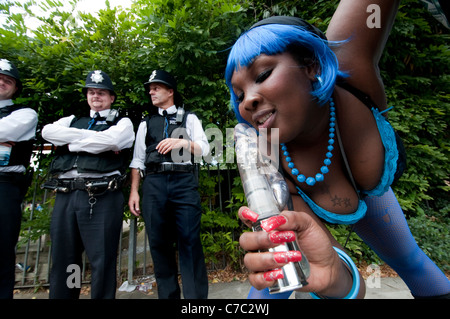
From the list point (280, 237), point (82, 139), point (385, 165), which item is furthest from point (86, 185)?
point (385, 165)

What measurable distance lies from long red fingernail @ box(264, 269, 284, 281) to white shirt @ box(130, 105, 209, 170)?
1944 mm

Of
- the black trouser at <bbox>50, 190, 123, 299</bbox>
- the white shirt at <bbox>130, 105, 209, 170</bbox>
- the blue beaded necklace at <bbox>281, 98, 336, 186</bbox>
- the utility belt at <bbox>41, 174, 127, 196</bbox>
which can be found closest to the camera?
the blue beaded necklace at <bbox>281, 98, 336, 186</bbox>

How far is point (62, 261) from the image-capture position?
7.14 ft

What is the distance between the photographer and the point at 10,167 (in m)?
2.39

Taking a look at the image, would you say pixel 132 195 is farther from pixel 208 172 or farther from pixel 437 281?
pixel 437 281

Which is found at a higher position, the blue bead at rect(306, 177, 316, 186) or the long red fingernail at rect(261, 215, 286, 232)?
the blue bead at rect(306, 177, 316, 186)

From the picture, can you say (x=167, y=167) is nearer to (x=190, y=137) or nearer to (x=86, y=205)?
(x=190, y=137)

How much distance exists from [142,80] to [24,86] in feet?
5.22

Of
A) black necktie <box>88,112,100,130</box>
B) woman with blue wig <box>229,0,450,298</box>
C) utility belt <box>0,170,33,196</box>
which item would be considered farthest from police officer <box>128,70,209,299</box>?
woman with blue wig <box>229,0,450,298</box>

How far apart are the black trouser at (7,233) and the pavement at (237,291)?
1021 mm

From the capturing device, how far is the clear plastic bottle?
76 cm

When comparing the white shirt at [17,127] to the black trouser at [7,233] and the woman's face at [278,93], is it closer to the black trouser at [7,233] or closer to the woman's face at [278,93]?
the black trouser at [7,233]

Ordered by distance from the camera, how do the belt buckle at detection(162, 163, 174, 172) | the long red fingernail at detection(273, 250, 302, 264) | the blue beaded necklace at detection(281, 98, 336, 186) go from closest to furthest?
1. the long red fingernail at detection(273, 250, 302, 264)
2. the blue beaded necklace at detection(281, 98, 336, 186)
3. the belt buckle at detection(162, 163, 174, 172)

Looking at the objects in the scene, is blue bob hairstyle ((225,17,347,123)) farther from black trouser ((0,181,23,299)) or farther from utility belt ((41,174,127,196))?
black trouser ((0,181,23,299))
